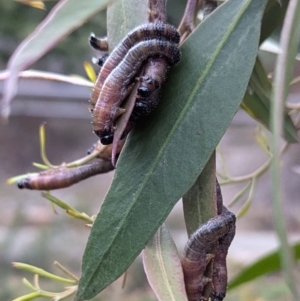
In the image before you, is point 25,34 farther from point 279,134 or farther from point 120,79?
point 279,134

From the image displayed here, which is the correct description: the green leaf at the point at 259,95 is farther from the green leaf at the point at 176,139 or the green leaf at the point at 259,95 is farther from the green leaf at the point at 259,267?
the green leaf at the point at 259,267

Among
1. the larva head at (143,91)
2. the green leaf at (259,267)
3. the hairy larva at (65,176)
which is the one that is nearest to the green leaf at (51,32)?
the larva head at (143,91)

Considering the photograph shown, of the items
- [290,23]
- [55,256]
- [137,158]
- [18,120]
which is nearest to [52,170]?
[137,158]

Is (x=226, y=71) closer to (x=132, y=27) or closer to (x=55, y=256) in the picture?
(x=132, y=27)

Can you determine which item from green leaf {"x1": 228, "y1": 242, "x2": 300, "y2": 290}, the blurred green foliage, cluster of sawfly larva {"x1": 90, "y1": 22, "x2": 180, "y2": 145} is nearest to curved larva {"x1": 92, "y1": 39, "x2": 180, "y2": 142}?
cluster of sawfly larva {"x1": 90, "y1": 22, "x2": 180, "y2": 145}

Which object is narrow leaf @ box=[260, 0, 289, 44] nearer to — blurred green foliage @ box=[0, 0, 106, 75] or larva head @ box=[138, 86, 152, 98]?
larva head @ box=[138, 86, 152, 98]

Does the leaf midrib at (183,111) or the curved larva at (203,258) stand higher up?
the leaf midrib at (183,111)

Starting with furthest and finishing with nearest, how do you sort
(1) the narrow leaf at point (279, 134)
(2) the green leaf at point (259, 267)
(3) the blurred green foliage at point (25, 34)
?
(3) the blurred green foliage at point (25, 34) → (2) the green leaf at point (259, 267) → (1) the narrow leaf at point (279, 134)
